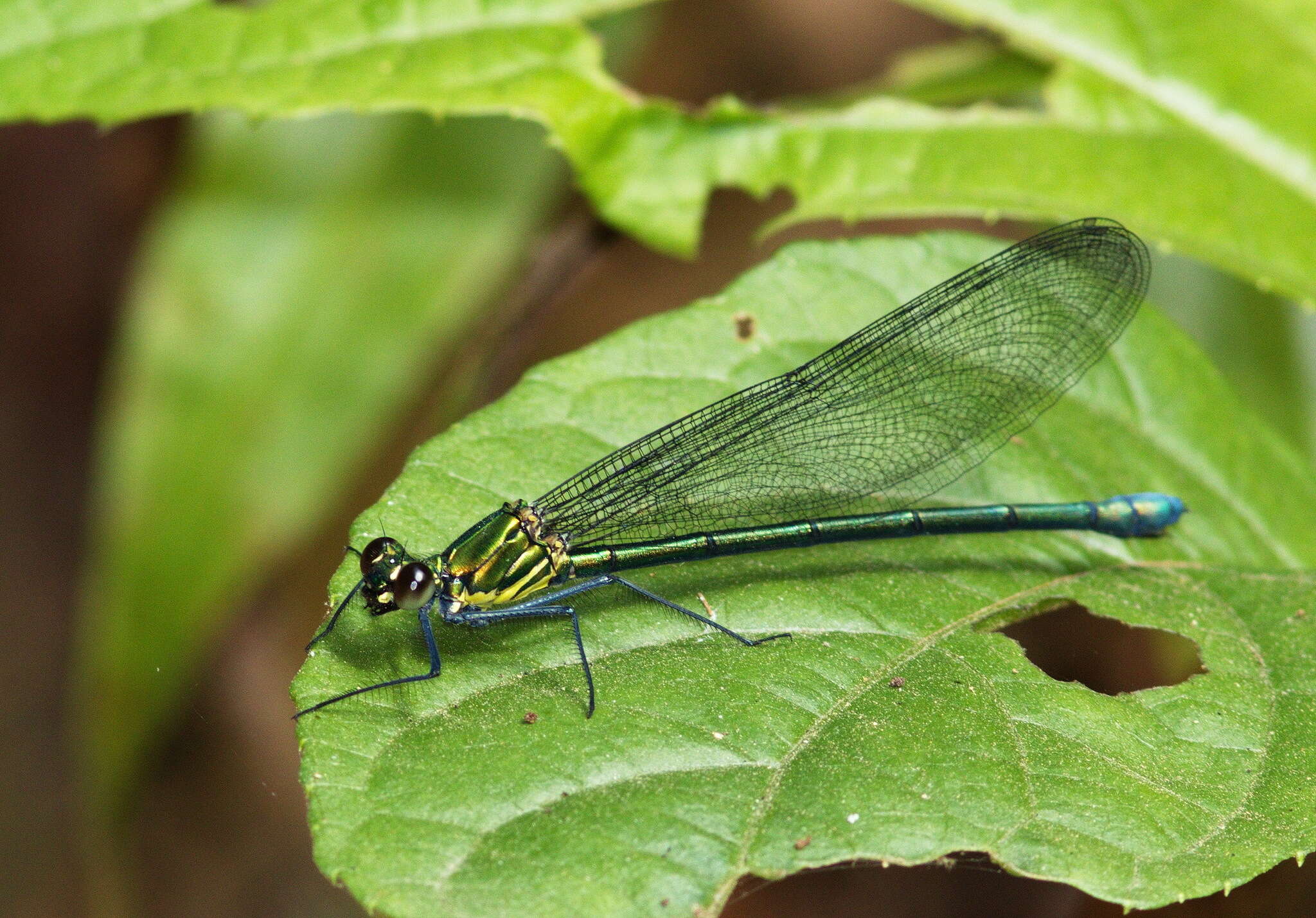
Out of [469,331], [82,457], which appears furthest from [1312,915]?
[82,457]

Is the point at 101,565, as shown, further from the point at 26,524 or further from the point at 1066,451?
the point at 1066,451

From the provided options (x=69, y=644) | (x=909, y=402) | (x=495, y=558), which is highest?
(x=909, y=402)

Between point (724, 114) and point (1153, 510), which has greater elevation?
point (724, 114)

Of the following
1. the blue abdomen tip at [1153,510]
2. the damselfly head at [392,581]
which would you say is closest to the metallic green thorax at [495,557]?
the damselfly head at [392,581]

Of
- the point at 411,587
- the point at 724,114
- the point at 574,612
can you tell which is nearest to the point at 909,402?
the point at 724,114

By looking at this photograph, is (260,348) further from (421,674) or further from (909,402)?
(909,402)

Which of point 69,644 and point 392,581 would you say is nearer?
point 392,581

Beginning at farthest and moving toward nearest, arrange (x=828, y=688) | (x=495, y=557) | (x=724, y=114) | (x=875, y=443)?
1. (x=724, y=114)
2. (x=875, y=443)
3. (x=495, y=557)
4. (x=828, y=688)

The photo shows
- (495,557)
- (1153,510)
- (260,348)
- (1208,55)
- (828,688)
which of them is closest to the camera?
(828,688)
